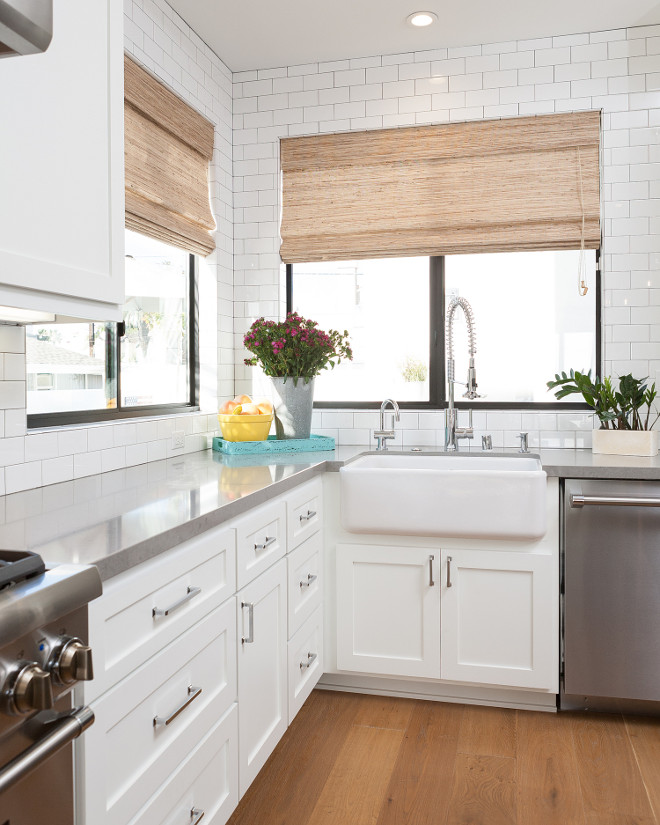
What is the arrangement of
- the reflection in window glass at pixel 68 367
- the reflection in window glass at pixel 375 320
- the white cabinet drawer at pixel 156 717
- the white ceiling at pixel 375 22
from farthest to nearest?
the reflection in window glass at pixel 375 320
the white ceiling at pixel 375 22
the reflection in window glass at pixel 68 367
the white cabinet drawer at pixel 156 717

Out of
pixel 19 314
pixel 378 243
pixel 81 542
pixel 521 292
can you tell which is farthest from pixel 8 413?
pixel 521 292

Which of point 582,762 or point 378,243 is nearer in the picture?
Result: point 582,762

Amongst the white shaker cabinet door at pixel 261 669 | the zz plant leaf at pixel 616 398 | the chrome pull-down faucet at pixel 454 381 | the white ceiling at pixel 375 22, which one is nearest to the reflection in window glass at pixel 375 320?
the chrome pull-down faucet at pixel 454 381

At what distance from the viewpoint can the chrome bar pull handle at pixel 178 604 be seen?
1.35 meters

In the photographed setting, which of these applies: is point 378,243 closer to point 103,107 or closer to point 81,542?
point 103,107

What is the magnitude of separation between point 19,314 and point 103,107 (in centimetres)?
52

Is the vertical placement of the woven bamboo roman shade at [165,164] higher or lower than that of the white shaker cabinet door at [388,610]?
higher

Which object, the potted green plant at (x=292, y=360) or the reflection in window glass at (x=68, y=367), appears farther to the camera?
the potted green plant at (x=292, y=360)

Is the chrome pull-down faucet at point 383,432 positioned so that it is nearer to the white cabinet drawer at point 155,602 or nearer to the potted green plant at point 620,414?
the potted green plant at point 620,414

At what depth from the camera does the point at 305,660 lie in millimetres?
2340

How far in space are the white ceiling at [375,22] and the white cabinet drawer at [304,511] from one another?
1874mm

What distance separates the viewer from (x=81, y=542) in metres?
1.25

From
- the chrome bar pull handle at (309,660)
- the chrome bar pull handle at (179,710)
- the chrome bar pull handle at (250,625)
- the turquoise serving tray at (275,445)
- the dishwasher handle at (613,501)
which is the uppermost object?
the turquoise serving tray at (275,445)

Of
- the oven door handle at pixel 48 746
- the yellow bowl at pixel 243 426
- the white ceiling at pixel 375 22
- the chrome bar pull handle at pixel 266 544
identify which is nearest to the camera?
the oven door handle at pixel 48 746
